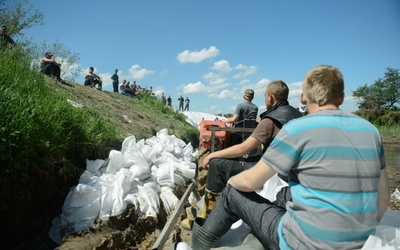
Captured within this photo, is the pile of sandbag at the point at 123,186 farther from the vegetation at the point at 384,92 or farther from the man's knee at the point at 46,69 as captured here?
the vegetation at the point at 384,92

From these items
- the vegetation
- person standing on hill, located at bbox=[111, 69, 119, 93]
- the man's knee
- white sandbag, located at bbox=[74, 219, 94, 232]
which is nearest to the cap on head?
white sandbag, located at bbox=[74, 219, 94, 232]

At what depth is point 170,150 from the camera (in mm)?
5449

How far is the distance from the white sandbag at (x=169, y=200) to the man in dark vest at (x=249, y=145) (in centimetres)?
118

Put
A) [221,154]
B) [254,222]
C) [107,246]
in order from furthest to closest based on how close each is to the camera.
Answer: [107,246] → [221,154] → [254,222]

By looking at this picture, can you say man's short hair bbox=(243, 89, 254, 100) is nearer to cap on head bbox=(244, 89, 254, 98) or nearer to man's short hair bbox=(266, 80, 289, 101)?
cap on head bbox=(244, 89, 254, 98)

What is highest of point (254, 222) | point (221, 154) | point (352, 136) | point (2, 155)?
point (352, 136)

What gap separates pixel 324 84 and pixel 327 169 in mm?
430

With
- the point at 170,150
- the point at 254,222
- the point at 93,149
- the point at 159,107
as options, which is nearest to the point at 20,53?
the point at 93,149

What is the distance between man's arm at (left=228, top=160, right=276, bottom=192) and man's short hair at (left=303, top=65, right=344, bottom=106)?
427 millimetres

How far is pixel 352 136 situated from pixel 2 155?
9.16ft

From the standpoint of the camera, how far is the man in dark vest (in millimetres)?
2523

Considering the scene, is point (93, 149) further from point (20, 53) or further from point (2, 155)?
point (20, 53)

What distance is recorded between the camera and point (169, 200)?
397cm

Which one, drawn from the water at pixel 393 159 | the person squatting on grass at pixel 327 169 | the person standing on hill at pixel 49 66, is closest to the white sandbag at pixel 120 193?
the person squatting on grass at pixel 327 169
